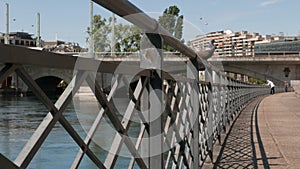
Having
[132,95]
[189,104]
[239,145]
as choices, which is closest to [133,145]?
[132,95]

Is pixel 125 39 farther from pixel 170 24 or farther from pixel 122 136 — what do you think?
pixel 122 136

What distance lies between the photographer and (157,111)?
2215 millimetres

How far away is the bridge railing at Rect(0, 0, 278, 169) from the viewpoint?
1100 mm

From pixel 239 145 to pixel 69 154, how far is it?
5.50 meters

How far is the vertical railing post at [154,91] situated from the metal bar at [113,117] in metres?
0.15

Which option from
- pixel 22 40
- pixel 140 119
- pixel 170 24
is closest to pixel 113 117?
pixel 140 119

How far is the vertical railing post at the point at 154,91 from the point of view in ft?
7.00

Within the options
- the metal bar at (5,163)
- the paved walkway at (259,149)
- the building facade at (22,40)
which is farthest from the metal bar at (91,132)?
the paved walkway at (259,149)

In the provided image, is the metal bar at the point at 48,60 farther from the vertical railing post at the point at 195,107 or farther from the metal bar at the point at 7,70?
the vertical railing post at the point at 195,107

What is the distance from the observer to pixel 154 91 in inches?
85.4

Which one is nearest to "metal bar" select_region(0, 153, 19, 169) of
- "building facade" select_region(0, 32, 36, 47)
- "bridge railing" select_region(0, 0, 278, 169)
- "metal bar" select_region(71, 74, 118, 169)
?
"bridge railing" select_region(0, 0, 278, 169)

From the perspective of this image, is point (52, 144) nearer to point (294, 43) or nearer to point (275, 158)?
point (275, 158)

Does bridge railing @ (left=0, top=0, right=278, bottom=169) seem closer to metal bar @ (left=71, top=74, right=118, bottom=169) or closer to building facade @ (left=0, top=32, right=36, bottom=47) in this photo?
metal bar @ (left=71, top=74, right=118, bottom=169)

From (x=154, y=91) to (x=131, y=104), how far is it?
0.28 m
